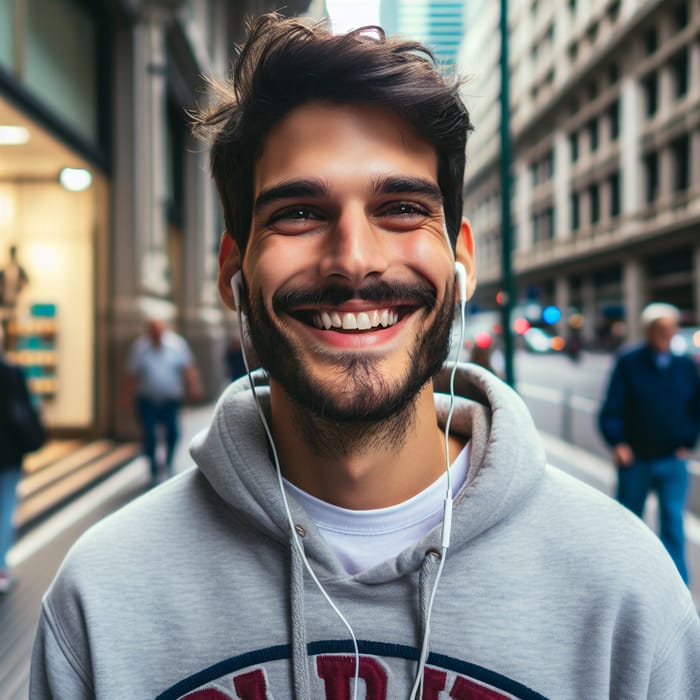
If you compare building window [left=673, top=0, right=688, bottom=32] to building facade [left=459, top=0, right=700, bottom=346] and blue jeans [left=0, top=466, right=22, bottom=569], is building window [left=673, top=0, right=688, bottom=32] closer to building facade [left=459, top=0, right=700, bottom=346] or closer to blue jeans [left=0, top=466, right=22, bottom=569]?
building facade [left=459, top=0, right=700, bottom=346]

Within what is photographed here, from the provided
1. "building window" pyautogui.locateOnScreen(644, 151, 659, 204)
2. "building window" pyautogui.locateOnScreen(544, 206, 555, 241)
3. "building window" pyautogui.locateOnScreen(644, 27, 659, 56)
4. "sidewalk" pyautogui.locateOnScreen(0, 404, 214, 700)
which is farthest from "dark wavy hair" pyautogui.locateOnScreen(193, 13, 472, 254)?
"building window" pyautogui.locateOnScreen(544, 206, 555, 241)

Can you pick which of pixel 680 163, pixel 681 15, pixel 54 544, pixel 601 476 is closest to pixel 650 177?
pixel 680 163

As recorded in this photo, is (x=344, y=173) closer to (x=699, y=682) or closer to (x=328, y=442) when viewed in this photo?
(x=328, y=442)

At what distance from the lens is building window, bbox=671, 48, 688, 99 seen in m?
31.5

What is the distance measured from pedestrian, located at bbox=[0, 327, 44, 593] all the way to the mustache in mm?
3906

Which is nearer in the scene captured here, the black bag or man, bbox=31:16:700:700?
man, bbox=31:16:700:700

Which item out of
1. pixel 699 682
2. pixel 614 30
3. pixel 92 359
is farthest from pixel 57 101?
pixel 614 30

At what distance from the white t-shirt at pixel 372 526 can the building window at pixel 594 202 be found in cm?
4232

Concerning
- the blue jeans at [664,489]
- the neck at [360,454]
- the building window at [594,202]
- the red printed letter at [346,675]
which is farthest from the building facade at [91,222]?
the building window at [594,202]

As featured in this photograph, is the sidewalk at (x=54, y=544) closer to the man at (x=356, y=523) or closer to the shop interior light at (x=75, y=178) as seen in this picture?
the man at (x=356, y=523)

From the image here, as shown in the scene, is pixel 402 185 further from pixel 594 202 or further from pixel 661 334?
pixel 594 202

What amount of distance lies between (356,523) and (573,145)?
4788 centimetres

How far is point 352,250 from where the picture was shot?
1.27m

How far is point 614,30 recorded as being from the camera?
3794 cm
